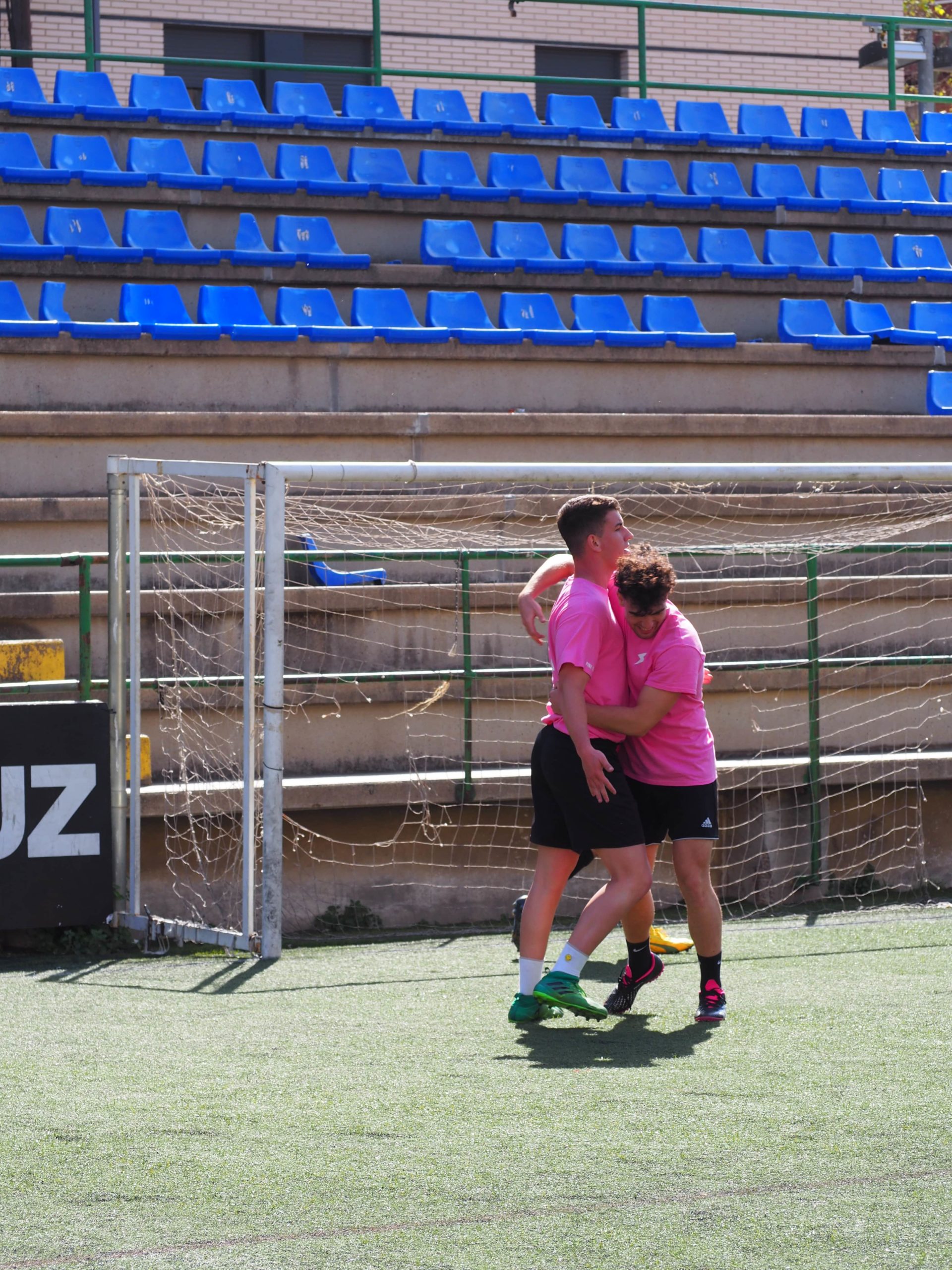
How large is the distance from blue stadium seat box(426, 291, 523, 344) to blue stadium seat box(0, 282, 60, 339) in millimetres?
2776

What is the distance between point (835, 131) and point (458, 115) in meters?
3.93

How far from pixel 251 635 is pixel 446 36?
12.2 meters

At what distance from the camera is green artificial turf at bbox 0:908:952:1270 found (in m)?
3.08

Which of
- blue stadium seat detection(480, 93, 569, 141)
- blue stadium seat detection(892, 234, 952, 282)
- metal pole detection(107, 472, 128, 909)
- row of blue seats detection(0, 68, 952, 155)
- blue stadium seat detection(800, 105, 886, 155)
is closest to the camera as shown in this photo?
metal pole detection(107, 472, 128, 909)

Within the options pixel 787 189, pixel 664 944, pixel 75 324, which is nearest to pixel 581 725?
pixel 664 944

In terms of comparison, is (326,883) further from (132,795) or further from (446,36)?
(446,36)

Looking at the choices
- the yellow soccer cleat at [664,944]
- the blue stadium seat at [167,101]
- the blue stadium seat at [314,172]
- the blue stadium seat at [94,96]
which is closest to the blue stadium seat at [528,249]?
the blue stadium seat at [314,172]

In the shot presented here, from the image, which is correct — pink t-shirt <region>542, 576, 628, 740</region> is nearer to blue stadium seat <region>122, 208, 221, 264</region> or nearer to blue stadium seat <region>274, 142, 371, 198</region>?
blue stadium seat <region>122, 208, 221, 264</region>

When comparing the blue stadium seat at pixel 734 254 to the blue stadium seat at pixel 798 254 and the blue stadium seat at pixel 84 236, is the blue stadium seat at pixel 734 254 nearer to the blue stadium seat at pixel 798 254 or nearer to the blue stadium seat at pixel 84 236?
the blue stadium seat at pixel 798 254

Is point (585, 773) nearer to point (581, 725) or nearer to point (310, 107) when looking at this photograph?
point (581, 725)

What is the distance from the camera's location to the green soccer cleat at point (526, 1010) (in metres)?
5.11

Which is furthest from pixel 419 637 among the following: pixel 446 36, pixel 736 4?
pixel 736 4

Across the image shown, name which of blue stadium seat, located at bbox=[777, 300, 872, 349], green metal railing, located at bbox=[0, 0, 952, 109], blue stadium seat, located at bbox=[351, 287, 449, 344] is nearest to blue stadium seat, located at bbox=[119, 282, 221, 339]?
blue stadium seat, located at bbox=[351, 287, 449, 344]

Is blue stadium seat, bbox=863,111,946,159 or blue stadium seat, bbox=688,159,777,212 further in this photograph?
blue stadium seat, bbox=863,111,946,159
